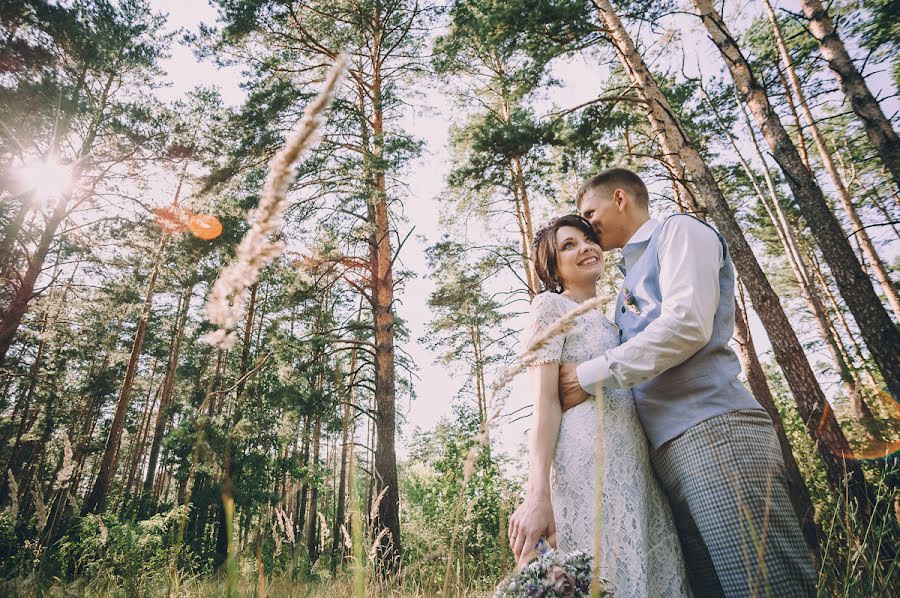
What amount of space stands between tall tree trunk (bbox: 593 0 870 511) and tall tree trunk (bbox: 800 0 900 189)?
4.60ft

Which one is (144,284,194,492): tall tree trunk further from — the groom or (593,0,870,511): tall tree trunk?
the groom

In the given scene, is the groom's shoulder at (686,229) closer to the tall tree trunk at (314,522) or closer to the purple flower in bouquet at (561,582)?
the purple flower in bouquet at (561,582)

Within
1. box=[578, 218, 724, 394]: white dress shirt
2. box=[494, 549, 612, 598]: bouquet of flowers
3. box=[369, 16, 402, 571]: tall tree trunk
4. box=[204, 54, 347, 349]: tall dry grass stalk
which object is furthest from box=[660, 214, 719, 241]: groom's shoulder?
box=[369, 16, 402, 571]: tall tree trunk

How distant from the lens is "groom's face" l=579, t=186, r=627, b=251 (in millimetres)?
2072

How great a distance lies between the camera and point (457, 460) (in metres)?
8.22

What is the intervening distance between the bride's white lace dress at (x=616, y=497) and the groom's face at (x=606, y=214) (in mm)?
655

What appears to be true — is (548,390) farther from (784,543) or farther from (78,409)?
(78,409)

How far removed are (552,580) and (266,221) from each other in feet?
3.59

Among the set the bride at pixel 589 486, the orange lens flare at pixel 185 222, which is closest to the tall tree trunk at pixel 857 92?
the bride at pixel 589 486

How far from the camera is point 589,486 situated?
4.79 ft

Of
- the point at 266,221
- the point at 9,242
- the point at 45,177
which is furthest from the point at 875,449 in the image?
the point at 45,177

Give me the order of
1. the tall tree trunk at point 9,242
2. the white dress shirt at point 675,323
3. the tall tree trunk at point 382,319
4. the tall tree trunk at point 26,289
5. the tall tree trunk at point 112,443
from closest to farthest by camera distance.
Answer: the white dress shirt at point 675,323 → the tall tree trunk at point 382,319 → the tall tree trunk at point 26,289 → the tall tree trunk at point 9,242 → the tall tree trunk at point 112,443

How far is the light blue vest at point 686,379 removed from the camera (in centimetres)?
148

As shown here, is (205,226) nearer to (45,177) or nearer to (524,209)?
(45,177)
